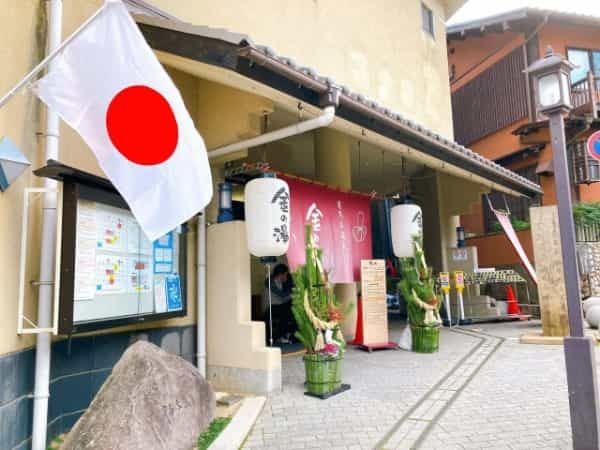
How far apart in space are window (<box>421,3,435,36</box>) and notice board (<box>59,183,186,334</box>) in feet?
36.4

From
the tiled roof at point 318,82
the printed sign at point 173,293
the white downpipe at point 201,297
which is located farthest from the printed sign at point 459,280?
the printed sign at point 173,293

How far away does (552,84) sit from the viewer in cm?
454

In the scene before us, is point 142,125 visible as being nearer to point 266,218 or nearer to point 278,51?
point 266,218

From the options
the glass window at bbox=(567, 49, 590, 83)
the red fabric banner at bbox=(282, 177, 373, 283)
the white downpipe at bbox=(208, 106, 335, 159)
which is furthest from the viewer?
the glass window at bbox=(567, 49, 590, 83)

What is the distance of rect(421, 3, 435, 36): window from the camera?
531 inches

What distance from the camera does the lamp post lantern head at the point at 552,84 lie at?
14.6 ft

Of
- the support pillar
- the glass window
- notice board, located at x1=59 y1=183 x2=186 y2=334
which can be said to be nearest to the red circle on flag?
notice board, located at x1=59 y1=183 x2=186 y2=334

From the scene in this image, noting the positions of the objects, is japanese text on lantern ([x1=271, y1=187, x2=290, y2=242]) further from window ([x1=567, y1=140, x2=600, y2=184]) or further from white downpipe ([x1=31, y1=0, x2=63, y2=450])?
window ([x1=567, y1=140, x2=600, y2=184])

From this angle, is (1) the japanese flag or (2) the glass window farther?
(2) the glass window

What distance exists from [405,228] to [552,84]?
4712mm

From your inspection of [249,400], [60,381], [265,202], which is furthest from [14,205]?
[249,400]

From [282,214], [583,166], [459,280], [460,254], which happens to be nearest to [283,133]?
[282,214]

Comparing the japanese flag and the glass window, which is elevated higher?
the glass window

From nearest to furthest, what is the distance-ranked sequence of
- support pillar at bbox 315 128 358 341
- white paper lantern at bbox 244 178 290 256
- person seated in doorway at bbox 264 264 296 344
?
white paper lantern at bbox 244 178 290 256 < person seated in doorway at bbox 264 264 296 344 < support pillar at bbox 315 128 358 341
